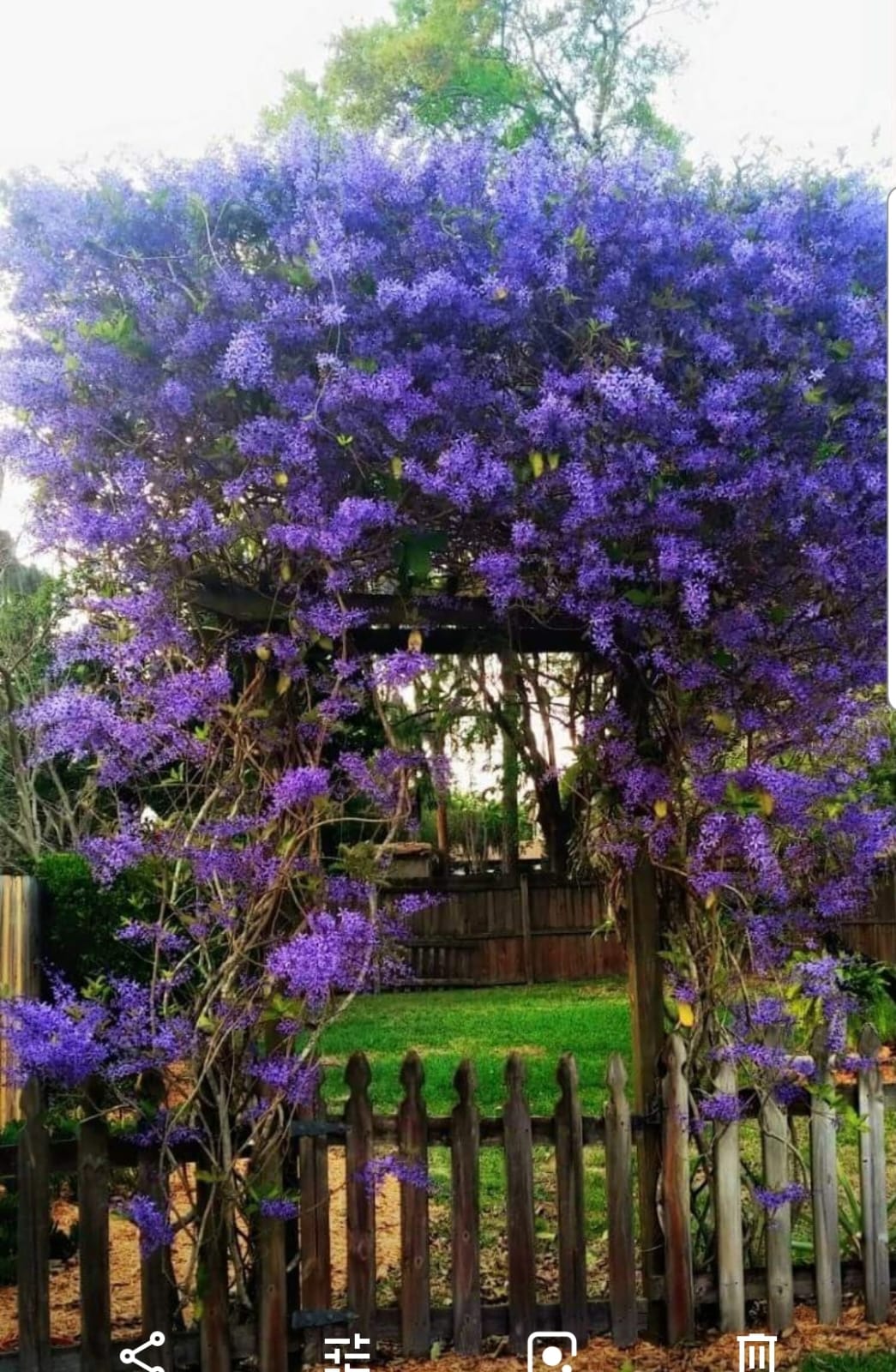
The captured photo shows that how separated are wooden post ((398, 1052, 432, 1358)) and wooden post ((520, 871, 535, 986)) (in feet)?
31.1

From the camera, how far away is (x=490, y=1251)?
443cm

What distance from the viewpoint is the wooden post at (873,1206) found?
12.0 feet

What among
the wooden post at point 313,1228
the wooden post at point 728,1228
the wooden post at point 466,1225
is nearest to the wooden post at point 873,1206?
the wooden post at point 728,1228

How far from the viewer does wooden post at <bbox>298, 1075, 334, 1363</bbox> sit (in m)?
3.30

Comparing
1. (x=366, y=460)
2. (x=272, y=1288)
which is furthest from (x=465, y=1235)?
(x=366, y=460)

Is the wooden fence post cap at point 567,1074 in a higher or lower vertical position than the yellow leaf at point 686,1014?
lower

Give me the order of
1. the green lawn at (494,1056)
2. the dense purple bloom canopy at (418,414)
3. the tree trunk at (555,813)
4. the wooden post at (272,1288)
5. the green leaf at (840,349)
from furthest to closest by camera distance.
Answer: the green lawn at (494,1056) < the tree trunk at (555,813) < the wooden post at (272,1288) < the green leaf at (840,349) < the dense purple bloom canopy at (418,414)

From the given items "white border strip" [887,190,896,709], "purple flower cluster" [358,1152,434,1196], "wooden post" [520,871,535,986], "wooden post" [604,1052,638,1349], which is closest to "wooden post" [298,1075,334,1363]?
"purple flower cluster" [358,1152,434,1196]

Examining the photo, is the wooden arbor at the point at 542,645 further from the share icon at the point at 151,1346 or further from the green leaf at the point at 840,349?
the share icon at the point at 151,1346

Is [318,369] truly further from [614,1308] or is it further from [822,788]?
[614,1308]

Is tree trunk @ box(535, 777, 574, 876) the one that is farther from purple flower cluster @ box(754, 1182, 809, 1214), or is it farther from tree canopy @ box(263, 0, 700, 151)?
tree canopy @ box(263, 0, 700, 151)

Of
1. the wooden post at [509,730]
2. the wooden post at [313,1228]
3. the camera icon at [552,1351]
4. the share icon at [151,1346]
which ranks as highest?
the wooden post at [509,730]

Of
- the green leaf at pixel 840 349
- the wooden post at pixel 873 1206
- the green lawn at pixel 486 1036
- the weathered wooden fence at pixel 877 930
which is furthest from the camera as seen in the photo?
the weathered wooden fence at pixel 877 930

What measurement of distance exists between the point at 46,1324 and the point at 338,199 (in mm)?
2720
